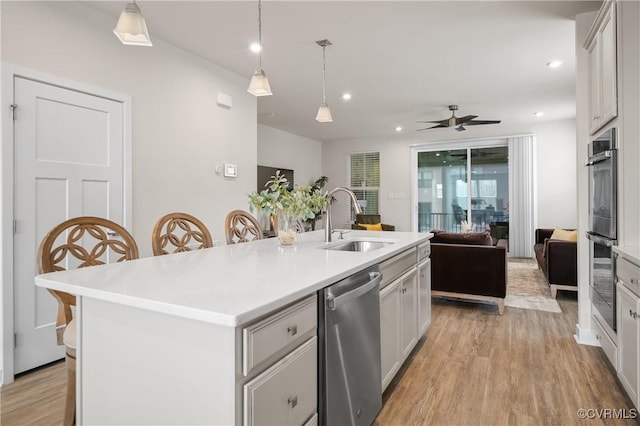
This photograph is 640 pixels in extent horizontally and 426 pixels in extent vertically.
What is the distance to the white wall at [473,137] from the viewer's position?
7.01 m

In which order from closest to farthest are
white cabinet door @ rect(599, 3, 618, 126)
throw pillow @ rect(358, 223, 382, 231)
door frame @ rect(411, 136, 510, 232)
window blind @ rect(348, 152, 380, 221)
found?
white cabinet door @ rect(599, 3, 618, 126), door frame @ rect(411, 136, 510, 232), throw pillow @ rect(358, 223, 382, 231), window blind @ rect(348, 152, 380, 221)

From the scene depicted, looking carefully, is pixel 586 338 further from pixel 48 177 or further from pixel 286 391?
pixel 48 177

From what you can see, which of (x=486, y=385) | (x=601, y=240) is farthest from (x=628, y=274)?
(x=486, y=385)

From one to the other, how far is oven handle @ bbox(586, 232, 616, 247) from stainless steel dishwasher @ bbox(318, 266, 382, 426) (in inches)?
62.8

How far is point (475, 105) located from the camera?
573 centimetres

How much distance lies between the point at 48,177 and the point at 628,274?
3.66 m

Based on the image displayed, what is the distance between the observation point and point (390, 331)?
210 centimetres

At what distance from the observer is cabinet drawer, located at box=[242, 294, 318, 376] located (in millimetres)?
1012

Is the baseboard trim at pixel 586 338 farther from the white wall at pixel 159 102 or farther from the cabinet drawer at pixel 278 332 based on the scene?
the white wall at pixel 159 102

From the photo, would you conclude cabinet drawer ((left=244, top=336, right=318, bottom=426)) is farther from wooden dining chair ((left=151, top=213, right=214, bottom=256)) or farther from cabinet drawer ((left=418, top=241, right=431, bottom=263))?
cabinet drawer ((left=418, top=241, right=431, bottom=263))

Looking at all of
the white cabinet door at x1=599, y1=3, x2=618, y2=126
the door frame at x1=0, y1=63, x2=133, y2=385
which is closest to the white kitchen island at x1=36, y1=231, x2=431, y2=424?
the door frame at x1=0, y1=63, x2=133, y2=385

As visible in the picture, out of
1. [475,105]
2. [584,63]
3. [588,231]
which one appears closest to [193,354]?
[588,231]

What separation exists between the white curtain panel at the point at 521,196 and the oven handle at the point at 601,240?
497 cm

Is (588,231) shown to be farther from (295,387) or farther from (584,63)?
(295,387)
